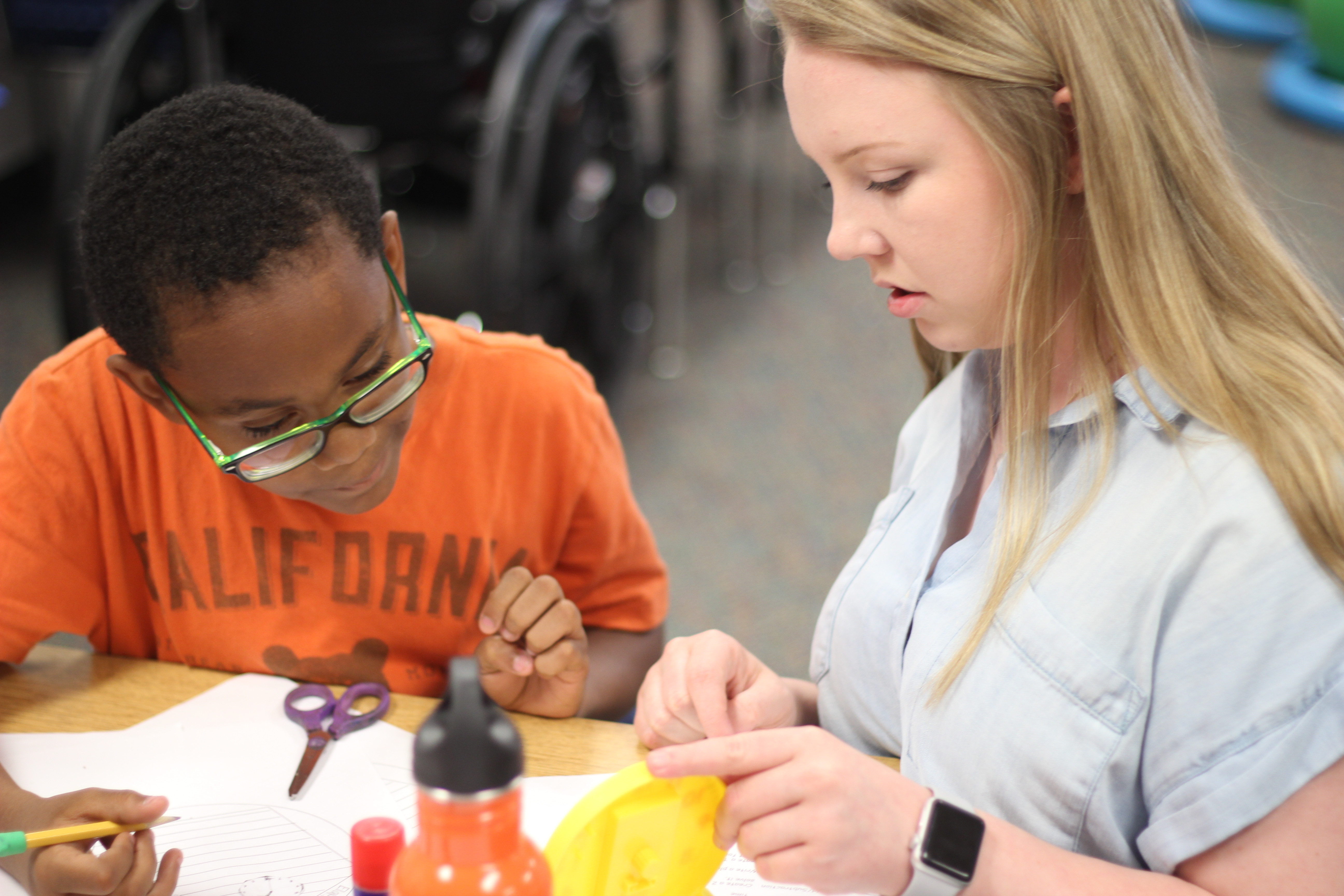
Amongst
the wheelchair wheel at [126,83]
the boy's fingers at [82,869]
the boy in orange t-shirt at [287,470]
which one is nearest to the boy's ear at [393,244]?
the boy in orange t-shirt at [287,470]

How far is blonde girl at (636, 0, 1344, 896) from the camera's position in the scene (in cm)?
69

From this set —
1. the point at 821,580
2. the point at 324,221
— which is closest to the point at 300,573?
the point at 324,221

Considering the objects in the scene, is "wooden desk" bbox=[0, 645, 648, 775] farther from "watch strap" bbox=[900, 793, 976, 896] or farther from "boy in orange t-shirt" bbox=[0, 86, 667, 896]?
"watch strap" bbox=[900, 793, 976, 896]

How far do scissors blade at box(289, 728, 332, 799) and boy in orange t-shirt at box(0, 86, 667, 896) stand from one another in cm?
10

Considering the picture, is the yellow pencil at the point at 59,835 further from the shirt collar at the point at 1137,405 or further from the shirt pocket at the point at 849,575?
the shirt collar at the point at 1137,405

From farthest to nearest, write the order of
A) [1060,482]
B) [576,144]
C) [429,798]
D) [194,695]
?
[576,144] < [194,695] < [1060,482] < [429,798]

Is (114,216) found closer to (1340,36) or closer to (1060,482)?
(1060,482)

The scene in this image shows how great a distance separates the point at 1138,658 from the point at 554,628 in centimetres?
45

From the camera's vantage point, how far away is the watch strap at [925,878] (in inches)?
27.2

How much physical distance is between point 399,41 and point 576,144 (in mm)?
395

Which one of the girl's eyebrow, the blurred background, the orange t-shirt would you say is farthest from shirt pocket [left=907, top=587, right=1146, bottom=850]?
the blurred background

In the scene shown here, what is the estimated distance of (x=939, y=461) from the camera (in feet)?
3.25

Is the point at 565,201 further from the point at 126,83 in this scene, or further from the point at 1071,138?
the point at 1071,138

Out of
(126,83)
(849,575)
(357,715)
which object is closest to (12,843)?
(357,715)
